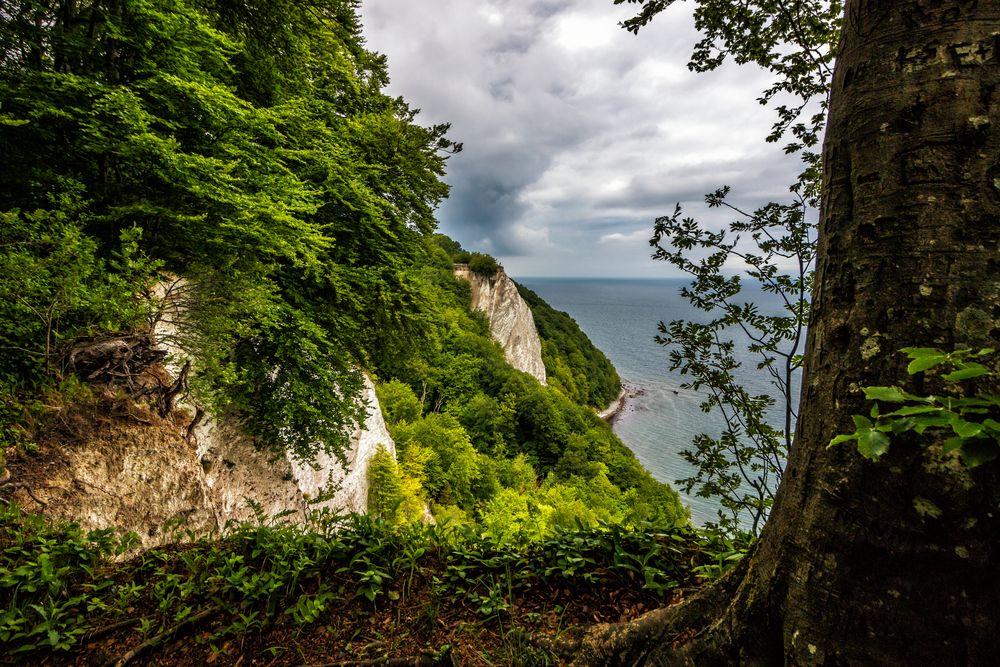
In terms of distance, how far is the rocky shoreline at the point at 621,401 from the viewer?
175 feet

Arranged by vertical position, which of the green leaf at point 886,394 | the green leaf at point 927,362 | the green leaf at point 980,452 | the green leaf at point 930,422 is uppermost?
the green leaf at point 927,362

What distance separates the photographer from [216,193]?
17.1ft

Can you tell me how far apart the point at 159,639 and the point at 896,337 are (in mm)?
4024

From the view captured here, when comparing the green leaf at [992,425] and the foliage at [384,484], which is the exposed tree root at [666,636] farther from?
the foliage at [384,484]

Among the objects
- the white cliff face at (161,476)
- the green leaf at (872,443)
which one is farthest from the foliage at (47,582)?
the green leaf at (872,443)

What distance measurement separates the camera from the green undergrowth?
2.39 m

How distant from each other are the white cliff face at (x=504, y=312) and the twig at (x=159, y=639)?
147 feet

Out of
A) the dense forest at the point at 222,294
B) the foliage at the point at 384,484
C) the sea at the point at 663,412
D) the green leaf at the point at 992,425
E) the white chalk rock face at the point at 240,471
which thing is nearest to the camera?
the green leaf at the point at 992,425

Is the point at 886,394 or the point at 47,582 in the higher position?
the point at 886,394

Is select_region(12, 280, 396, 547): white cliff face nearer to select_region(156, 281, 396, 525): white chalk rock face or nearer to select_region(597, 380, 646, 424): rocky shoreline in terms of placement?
select_region(156, 281, 396, 525): white chalk rock face

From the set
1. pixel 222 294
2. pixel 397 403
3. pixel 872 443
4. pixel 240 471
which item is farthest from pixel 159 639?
pixel 397 403

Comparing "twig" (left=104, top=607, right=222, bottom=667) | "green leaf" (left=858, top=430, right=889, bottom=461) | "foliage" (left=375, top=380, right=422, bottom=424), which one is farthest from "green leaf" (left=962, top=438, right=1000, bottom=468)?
"foliage" (left=375, top=380, right=422, bottom=424)

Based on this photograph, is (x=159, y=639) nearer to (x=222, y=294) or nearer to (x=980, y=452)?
(x=980, y=452)

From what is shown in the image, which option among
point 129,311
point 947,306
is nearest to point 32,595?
point 129,311
